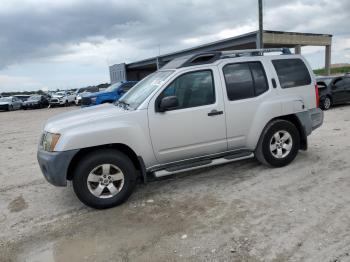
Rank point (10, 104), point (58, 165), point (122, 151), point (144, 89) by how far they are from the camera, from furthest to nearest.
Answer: point (10, 104) → point (144, 89) → point (122, 151) → point (58, 165)

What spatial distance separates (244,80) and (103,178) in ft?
8.81

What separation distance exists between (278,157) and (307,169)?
501 millimetres

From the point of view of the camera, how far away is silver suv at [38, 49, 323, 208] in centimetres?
469

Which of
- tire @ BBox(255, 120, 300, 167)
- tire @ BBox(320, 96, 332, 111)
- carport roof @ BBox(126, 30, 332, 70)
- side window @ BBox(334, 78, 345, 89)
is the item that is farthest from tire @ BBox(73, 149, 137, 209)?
carport roof @ BBox(126, 30, 332, 70)

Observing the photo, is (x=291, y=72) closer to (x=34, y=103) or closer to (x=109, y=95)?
(x=109, y=95)

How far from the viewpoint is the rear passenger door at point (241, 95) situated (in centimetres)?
549

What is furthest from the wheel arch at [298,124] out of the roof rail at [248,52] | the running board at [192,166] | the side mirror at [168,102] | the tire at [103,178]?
the tire at [103,178]

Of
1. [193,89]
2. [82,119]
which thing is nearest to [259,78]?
[193,89]

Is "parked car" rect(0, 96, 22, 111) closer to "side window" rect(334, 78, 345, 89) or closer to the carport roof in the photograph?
the carport roof

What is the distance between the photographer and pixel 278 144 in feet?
19.7

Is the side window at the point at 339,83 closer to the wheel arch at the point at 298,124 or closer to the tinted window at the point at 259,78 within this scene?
the wheel arch at the point at 298,124

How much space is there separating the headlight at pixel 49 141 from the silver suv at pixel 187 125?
0.04 ft

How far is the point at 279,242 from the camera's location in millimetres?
3578

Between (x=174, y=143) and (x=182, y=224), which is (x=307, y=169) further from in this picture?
(x=182, y=224)
